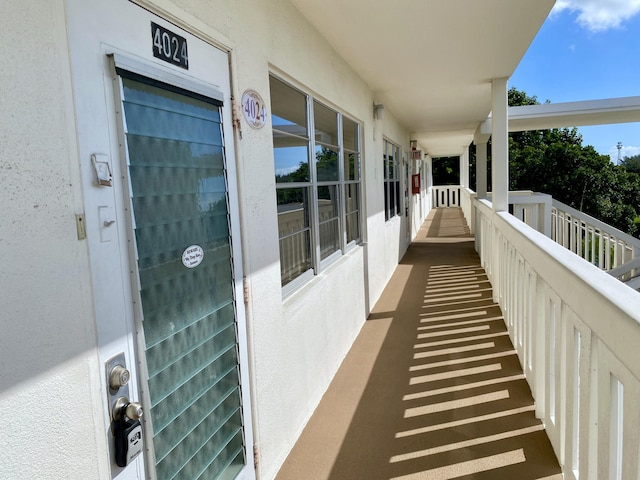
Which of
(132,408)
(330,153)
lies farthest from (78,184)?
(330,153)

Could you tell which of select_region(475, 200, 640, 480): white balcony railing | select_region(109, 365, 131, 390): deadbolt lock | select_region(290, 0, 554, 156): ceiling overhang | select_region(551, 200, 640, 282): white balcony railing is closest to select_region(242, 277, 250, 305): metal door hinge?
select_region(109, 365, 131, 390): deadbolt lock

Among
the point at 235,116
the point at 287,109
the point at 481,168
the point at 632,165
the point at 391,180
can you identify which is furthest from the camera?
the point at 632,165

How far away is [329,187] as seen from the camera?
3.62 metres

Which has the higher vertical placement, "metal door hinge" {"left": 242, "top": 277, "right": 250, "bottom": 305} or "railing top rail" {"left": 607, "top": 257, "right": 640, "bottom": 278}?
"metal door hinge" {"left": 242, "top": 277, "right": 250, "bottom": 305}

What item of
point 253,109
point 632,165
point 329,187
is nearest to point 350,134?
point 329,187

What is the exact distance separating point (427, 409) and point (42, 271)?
2552 mm

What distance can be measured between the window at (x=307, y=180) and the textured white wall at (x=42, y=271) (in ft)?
4.90

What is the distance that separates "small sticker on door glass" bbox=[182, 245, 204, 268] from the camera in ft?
5.30

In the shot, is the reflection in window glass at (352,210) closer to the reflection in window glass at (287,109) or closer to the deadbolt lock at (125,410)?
the reflection in window glass at (287,109)

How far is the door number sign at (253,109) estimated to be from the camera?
207cm

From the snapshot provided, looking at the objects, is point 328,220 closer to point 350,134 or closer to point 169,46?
point 350,134

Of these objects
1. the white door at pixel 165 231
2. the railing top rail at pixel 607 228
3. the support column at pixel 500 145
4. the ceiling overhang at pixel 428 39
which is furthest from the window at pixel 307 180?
the railing top rail at pixel 607 228

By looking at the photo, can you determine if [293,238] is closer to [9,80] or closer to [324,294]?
[324,294]

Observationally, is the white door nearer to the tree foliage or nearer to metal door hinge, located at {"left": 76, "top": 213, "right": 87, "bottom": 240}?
metal door hinge, located at {"left": 76, "top": 213, "right": 87, "bottom": 240}
